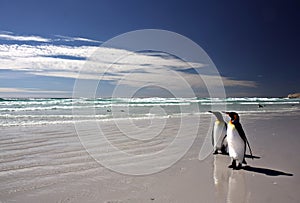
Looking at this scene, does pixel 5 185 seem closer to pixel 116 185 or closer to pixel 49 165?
pixel 49 165

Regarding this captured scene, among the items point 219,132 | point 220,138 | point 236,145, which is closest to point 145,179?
point 236,145

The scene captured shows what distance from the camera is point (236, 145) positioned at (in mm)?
5406

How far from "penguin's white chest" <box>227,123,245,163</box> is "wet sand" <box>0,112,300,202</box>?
26 cm

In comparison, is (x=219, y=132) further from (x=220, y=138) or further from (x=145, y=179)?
(x=145, y=179)

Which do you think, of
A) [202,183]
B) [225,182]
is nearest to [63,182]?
[202,183]

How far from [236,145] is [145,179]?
1.92 metres

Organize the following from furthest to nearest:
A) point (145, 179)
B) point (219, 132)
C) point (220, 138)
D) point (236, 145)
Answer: point (219, 132) → point (220, 138) → point (236, 145) → point (145, 179)

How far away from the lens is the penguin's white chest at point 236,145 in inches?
212

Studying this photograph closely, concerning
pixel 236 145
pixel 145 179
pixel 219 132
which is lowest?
pixel 145 179

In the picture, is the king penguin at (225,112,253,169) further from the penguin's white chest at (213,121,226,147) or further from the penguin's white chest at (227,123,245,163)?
the penguin's white chest at (213,121,226,147)

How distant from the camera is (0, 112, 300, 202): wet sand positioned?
376 centimetres

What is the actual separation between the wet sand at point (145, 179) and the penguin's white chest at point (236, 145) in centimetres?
26

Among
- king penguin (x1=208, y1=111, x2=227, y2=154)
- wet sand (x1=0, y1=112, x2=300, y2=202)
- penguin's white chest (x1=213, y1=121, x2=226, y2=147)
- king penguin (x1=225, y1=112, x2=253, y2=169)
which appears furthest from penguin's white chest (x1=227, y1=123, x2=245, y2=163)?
penguin's white chest (x1=213, y1=121, x2=226, y2=147)

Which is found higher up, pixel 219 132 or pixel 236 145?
pixel 219 132
